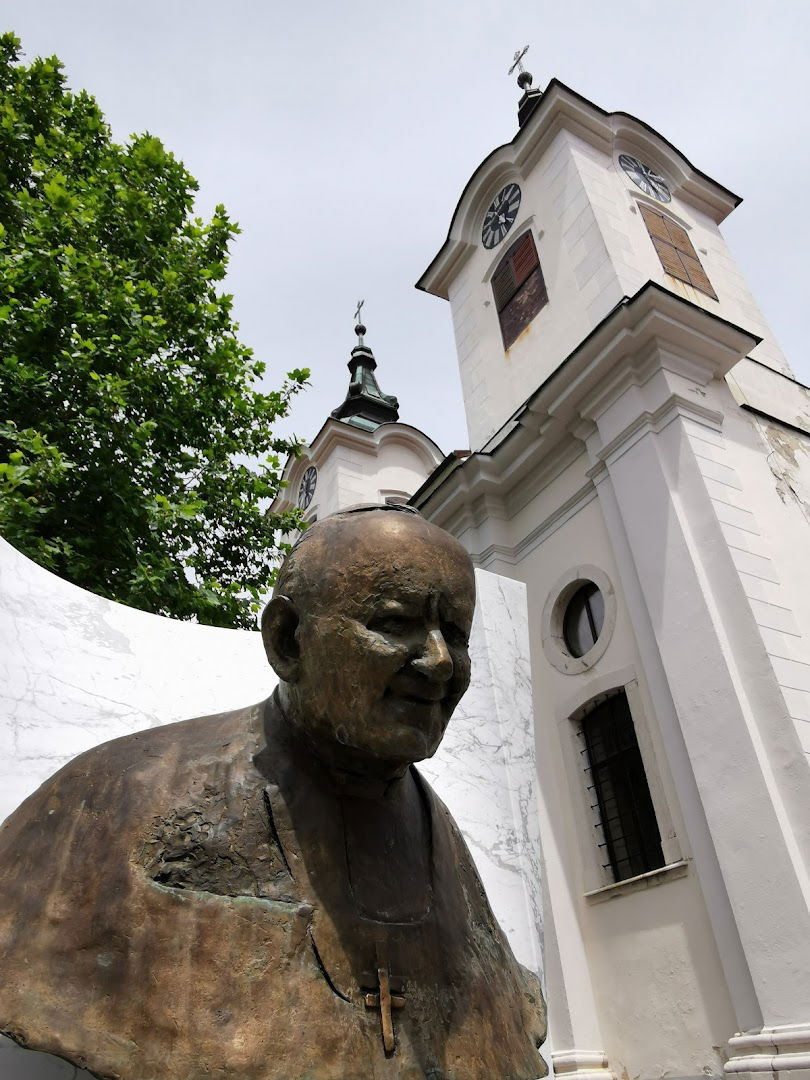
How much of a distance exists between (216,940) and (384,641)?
0.66 meters

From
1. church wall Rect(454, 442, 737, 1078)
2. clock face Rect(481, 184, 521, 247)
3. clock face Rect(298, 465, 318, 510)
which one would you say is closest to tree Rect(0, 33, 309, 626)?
church wall Rect(454, 442, 737, 1078)

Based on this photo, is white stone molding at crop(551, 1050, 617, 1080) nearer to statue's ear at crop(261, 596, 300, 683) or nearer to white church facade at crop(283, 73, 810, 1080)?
white church facade at crop(283, 73, 810, 1080)

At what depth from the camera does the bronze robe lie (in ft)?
4.92

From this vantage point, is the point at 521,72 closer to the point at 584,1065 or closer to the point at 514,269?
the point at 514,269

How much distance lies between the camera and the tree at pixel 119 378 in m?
6.56

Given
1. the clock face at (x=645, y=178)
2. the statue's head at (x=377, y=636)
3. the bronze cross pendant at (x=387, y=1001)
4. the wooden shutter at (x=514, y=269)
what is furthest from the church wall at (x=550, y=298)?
the bronze cross pendant at (x=387, y=1001)

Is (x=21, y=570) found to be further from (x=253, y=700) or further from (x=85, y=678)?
(x=253, y=700)


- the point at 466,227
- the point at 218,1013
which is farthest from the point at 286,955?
the point at 466,227

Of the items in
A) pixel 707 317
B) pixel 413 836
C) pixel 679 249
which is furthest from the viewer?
pixel 679 249

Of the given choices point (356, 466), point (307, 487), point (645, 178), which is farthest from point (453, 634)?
point (307, 487)

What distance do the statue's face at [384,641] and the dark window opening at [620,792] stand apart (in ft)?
24.7

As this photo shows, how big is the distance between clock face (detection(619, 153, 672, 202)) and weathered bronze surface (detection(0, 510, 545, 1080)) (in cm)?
1397

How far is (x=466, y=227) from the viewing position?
15625mm

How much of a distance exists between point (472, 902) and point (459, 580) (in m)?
0.90
